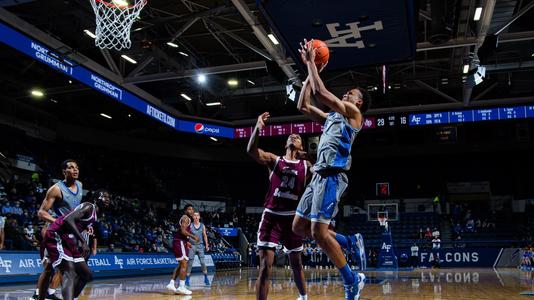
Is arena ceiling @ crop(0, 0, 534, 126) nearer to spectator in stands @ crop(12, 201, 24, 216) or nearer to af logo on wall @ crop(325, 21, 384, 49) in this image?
af logo on wall @ crop(325, 21, 384, 49)

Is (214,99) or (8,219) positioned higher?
(214,99)

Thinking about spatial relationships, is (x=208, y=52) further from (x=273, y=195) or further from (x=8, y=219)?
(x=273, y=195)

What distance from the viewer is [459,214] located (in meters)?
27.9

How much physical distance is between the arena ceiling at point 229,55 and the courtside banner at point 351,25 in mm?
1560

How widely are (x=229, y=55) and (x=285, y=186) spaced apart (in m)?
14.8

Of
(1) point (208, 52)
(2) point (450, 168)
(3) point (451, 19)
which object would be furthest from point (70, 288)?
(2) point (450, 168)

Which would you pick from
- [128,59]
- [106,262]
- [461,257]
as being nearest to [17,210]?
[106,262]

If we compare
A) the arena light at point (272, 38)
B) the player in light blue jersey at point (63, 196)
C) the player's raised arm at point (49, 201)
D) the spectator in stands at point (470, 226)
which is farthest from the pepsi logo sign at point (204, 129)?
the player's raised arm at point (49, 201)

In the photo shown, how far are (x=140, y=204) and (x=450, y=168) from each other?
740 inches

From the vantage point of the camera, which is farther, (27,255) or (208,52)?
(208,52)

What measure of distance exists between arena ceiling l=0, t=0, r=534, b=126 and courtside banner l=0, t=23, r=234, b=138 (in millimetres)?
342

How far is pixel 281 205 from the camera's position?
526 cm

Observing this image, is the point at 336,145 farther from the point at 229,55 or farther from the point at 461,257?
the point at 461,257

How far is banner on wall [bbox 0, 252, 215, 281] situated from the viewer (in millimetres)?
11352
